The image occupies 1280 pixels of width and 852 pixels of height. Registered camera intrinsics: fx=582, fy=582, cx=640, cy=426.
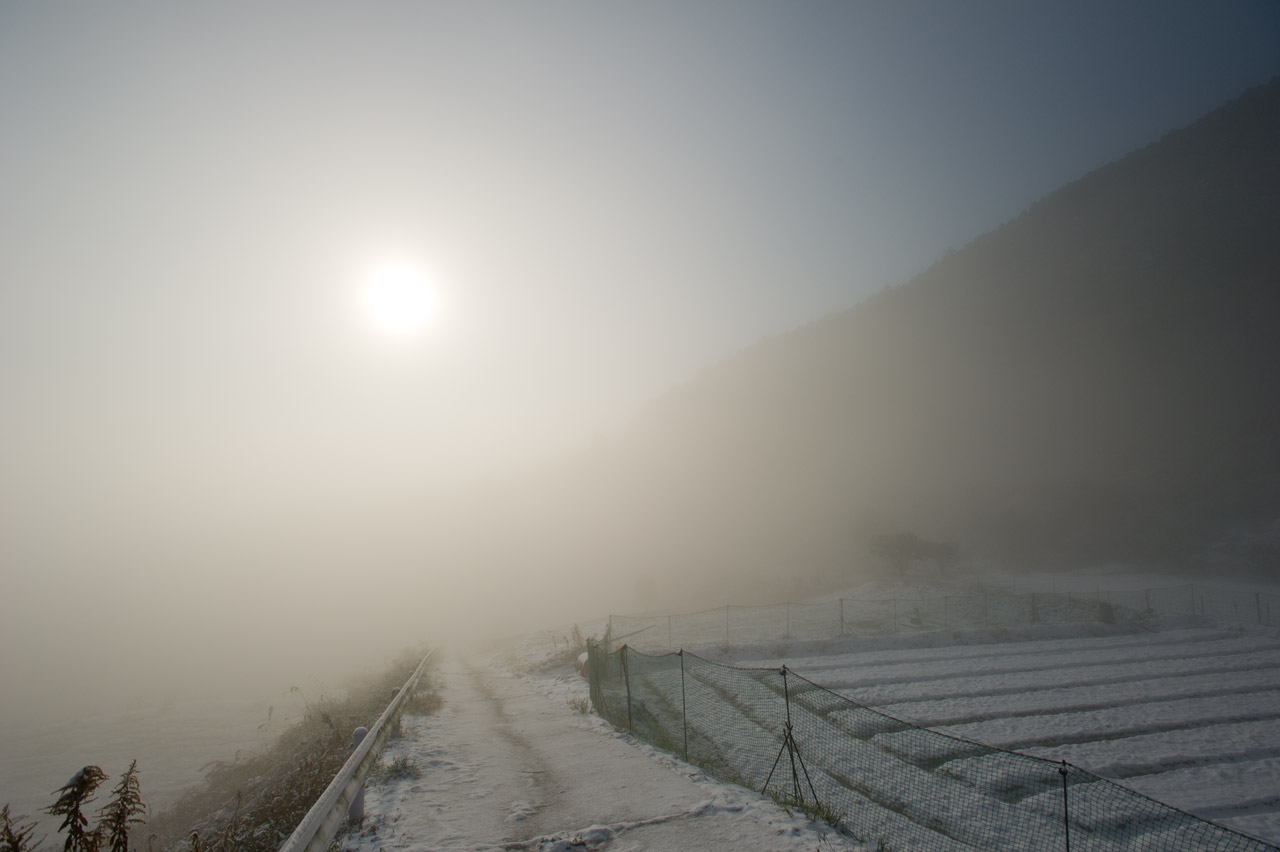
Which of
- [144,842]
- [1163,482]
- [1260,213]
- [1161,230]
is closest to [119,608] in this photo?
[144,842]

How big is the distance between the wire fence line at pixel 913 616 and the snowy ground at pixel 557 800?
17.9 meters

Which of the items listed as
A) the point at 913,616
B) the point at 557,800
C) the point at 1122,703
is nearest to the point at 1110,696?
the point at 1122,703

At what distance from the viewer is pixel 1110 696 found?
57.7ft

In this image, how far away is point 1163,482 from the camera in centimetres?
7350

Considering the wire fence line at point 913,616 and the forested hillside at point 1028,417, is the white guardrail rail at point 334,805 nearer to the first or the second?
the wire fence line at point 913,616

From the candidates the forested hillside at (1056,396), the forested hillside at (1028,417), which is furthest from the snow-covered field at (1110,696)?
the forested hillside at (1056,396)

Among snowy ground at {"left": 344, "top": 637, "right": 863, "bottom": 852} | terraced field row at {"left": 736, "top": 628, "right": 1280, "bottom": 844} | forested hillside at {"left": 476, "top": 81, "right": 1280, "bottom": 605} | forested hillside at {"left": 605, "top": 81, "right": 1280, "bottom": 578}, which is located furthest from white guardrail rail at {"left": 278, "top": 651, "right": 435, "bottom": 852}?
forested hillside at {"left": 605, "top": 81, "right": 1280, "bottom": 578}

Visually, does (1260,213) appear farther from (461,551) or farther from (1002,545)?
(461,551)

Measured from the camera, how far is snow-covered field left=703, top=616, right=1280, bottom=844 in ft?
38.3

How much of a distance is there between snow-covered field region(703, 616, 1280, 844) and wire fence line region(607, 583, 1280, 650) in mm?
2833

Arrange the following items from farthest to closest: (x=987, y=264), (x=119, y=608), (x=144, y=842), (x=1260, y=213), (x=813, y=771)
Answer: (x=987, y=264)
(x=119, y=608)
(x=1260, y=213)
(x=144, y=842)
(x=813, y=771)

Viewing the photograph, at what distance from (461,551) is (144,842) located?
385ft

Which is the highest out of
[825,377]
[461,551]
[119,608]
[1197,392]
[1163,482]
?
[825,377]

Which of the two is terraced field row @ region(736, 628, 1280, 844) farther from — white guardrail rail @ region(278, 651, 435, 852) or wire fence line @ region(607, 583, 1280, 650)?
white guardrail rail @ region(278, 651, 435, 852)
